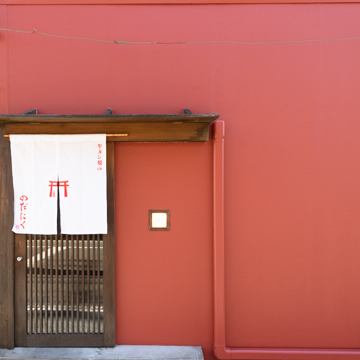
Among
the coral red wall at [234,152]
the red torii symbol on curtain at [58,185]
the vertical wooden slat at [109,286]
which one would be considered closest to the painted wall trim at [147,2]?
the coral red wall at [234,152]

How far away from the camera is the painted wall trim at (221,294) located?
464 centimetres

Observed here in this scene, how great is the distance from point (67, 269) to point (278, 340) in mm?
3115

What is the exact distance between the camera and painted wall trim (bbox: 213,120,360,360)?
4.64 metres

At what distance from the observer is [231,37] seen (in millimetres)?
4742

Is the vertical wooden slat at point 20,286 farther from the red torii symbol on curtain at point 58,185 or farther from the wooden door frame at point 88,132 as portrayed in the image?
the red torii symbol on curtain at point 58,185

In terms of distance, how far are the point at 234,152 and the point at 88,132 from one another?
2.01 metres

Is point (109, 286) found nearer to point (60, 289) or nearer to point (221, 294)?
point (60, 289)

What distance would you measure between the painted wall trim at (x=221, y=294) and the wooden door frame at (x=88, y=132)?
32cm

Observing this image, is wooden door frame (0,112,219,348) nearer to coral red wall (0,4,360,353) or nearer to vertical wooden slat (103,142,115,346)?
vertical wooden slat (103,142,115,346)

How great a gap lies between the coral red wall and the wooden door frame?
0.16m

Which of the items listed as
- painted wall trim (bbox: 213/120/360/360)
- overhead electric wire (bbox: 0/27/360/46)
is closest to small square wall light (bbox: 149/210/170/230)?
painted wall trim (bbox: 213/120/360/360)

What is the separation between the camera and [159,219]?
476cm

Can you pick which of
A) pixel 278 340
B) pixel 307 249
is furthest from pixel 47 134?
pixel 278 340

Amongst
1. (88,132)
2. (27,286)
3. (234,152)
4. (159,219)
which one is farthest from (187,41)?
(27,286)
